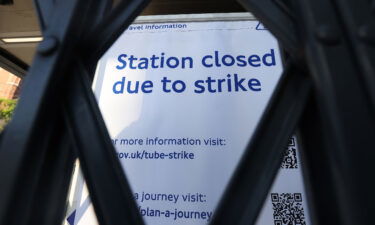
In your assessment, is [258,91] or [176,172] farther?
[258,91]

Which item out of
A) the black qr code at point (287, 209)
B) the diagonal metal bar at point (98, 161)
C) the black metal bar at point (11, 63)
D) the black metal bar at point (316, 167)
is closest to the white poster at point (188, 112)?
the black qr code at point (287, 209)

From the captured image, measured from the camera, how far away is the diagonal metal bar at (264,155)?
1.98ft

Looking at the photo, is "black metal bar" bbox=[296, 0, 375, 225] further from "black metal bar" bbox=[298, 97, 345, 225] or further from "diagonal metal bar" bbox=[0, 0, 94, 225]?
"diagonal metal bar" bbox=[0, 0, 94, 225]

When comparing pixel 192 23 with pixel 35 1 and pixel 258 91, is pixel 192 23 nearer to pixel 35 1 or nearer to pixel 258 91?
pixel 258 91

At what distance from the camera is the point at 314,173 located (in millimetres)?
717

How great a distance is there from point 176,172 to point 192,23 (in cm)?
119

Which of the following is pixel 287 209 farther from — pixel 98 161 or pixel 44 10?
pixel 44 10

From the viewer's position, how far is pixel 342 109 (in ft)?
1.79

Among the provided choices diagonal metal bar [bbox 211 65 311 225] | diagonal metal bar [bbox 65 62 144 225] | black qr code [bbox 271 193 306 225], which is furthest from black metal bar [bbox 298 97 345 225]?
black qr code [bbox 271 193 306 225]

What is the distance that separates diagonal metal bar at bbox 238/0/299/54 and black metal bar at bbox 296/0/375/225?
0.05 metres

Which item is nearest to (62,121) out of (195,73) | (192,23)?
(195,73)

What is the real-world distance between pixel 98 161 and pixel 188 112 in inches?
49.3

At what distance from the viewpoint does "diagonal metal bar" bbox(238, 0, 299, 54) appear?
27.0 inches

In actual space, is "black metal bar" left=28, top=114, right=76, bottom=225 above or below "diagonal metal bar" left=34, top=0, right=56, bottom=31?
below
